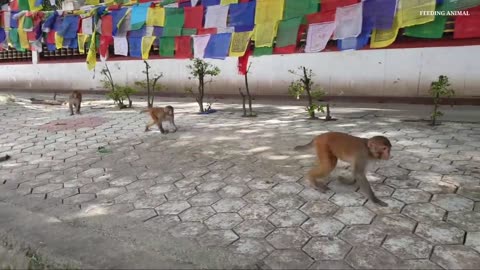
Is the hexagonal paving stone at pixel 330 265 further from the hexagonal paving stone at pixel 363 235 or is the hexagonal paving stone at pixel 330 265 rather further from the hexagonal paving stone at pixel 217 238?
the hexagonal paving stone at pixel 217 238

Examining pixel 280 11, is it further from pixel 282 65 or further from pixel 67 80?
pixel 67 80

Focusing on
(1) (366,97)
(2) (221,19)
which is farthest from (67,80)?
(1) (366,97)

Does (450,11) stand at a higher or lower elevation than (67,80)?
higher

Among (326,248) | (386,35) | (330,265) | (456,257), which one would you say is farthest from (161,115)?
(456,257)

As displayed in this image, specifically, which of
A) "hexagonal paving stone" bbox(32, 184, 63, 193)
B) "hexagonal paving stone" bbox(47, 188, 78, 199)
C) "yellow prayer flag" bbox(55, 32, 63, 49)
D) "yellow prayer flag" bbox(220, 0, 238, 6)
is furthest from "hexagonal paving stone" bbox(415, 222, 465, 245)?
"yellow prayer flag" bbox(55, 32, 63, 49)

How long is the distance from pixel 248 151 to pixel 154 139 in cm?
185

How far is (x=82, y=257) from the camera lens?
9.63 ft

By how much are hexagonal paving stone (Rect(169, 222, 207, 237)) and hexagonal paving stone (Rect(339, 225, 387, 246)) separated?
1152 millimetres

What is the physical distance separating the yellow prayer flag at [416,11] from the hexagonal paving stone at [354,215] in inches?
167

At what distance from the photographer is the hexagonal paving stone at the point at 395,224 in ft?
10.2

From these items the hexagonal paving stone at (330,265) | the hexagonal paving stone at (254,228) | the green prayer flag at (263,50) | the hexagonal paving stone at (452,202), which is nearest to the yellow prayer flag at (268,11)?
the green prayer flag at (263,50)

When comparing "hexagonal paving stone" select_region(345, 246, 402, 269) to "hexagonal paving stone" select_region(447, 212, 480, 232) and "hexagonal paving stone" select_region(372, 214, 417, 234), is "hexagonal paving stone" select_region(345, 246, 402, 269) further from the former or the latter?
"hexagonal paving stone" select_region(447, 212, 480, 232)

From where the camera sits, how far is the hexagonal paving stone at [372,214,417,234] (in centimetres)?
312

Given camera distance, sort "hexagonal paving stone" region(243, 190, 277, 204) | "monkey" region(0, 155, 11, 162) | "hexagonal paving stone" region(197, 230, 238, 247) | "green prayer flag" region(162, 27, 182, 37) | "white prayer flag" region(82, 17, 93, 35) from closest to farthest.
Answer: "hexagonal paving stone" region(197, 230, 238, 247) < "hexagonal paving stone" region(243, 190, 277, 204) < "monkey" region(0, 155, 11, 162) < "green prayer flag" region(162, 27, 182, 37) < "white prayer flag" region(82, 17, 93, 35)
